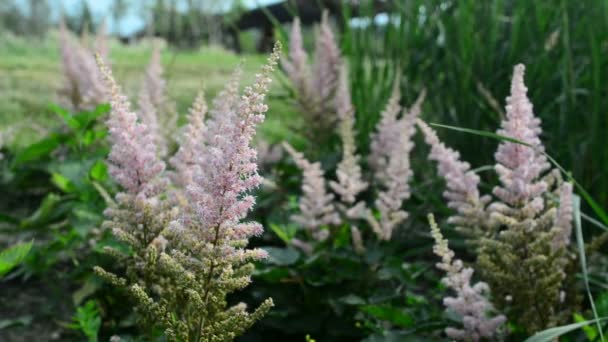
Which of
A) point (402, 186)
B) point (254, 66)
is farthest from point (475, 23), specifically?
point (254, 66)

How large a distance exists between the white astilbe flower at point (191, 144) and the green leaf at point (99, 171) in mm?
795

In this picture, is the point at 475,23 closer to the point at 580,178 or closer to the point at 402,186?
the point at 580,178

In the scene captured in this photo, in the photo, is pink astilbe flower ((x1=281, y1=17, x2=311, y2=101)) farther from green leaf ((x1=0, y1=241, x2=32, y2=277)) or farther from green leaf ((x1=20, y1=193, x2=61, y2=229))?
green leaf ((x1=0, y1=241, x2=32, y2=277))

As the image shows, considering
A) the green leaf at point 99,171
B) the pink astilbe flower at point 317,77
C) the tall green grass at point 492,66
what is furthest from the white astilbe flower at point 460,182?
the pink astilbe flower at point 317,77

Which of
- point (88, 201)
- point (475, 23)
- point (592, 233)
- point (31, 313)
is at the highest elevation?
point (475, 23)

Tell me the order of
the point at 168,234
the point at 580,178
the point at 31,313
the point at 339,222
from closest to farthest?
the point at 168,234
the point at 339,222
the point at 31,313
the point at 580,178

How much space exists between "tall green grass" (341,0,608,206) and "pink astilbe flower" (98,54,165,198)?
166cm

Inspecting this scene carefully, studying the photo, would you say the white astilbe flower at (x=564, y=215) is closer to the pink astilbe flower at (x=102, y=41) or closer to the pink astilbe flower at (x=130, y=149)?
the pink astilbe flower at (x=130, y=149)

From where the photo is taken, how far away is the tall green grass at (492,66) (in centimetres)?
305

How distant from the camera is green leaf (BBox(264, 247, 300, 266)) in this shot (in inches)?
90.9

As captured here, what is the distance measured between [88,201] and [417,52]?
1894 mm

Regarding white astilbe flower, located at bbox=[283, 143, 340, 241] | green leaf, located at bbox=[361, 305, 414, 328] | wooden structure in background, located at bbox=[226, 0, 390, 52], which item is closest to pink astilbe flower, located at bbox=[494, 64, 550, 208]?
green leaf, located at bbox=[361, 305, 414, 328]

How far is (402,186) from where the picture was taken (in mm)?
2338

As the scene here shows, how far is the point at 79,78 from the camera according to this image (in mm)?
3982
